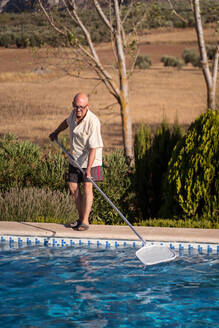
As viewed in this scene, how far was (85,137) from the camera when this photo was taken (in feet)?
20.1

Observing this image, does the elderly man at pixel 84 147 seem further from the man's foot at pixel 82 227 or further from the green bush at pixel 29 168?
the green bush at pixel 29 168

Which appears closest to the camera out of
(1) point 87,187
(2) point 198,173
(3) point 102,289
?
(3) point 102,289

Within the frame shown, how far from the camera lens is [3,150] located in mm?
9203

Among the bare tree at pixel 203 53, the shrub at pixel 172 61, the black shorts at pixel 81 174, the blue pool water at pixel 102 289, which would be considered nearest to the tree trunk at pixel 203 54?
the bare tree at pixel 203 53

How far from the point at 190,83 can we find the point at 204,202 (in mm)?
34626

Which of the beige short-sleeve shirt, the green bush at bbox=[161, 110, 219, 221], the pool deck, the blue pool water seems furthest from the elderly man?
the green bush at bbox=[161, 110, 219, 221]

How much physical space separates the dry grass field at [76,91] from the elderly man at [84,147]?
14421mm

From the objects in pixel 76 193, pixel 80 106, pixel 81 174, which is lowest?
pixel 76 193

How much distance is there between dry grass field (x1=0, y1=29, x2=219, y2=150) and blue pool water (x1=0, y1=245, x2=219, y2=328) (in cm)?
1486

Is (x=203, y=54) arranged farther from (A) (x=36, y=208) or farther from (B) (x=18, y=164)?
(A) (x=36, y=208)

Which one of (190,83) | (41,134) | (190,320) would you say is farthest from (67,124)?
(190,83)

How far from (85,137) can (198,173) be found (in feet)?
5.64

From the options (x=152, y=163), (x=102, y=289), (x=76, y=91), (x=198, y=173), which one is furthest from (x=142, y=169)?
(x=76, y=91)

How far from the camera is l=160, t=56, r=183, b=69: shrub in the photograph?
1889 inches
